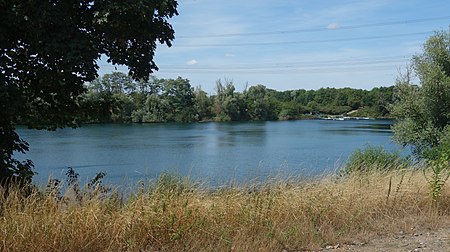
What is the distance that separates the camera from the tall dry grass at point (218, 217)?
189 inches

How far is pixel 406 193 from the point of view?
7199 mm

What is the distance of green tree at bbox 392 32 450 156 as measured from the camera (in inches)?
867

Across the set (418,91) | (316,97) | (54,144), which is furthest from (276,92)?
(418,91)

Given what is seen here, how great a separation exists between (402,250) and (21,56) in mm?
5841

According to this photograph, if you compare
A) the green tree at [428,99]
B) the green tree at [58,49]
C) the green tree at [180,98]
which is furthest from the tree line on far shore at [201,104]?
the green tree at [58,49]

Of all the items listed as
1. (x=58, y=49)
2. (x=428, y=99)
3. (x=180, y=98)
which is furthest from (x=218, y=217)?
(x=180, y=98)

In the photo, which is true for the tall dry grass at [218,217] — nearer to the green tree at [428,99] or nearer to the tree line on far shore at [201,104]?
the green tree at [428,99]

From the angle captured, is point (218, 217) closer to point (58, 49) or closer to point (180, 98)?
point (58, 49)

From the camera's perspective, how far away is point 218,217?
224 inches

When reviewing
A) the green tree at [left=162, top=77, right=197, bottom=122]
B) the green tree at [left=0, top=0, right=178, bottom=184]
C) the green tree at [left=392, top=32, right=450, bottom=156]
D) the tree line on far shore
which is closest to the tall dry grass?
the green tree at [left=0, top=0, right=178, bottom=184]

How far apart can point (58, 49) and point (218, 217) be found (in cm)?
293

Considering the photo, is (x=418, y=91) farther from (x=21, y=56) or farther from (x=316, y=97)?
(x=316, y=97)

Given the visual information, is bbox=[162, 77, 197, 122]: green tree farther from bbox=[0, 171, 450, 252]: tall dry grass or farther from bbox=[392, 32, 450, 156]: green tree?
bbox=[0, 171, 450, 252]: tall dry grass

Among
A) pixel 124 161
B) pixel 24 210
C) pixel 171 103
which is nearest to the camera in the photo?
pixel 24 210
